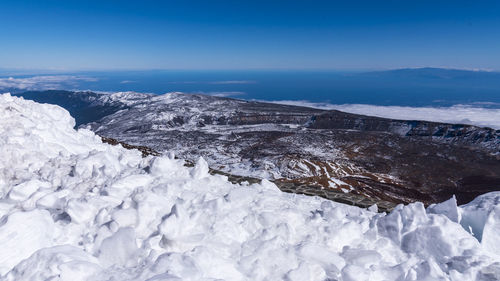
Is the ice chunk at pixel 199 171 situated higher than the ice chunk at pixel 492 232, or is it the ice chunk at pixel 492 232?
the ice chunk at pixel 199 171

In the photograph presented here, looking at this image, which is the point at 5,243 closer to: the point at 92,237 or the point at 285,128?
the point at 92,237

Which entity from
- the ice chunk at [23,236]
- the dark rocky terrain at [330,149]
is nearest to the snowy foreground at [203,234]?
the ice chunk at [23,236]

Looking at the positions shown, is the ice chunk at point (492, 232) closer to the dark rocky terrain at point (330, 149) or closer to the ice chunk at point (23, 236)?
the dark rocky terrain at point (330, 149)

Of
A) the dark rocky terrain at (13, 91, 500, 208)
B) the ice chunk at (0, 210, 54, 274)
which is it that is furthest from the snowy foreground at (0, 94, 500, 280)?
the dark rocky terrain at (13, 91, 500, 208)

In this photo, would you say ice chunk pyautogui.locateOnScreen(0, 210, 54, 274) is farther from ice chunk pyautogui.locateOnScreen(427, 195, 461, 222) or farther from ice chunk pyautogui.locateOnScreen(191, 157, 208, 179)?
ice chunk pyautogui.locateOnScreen(427, 195, 461, 222)

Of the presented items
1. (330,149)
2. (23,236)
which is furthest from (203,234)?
(330,149)

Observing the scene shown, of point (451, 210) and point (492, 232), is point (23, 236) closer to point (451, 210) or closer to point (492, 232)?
point (451, 210)

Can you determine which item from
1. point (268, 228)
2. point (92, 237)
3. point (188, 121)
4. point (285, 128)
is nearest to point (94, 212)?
point (92, 237)
